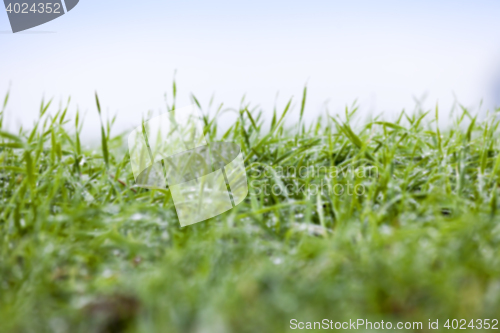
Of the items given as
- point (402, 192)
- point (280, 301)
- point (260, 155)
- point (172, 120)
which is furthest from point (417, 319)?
point (172, 120)

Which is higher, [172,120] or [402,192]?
[172,120]

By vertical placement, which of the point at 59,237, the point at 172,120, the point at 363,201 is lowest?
the point at 363,201

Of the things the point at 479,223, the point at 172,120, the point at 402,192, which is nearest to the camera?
the point at 479,223

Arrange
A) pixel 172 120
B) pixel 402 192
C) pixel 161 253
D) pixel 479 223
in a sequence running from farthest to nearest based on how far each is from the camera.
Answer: pixel 172 120 → pixel 402 192 → pixel 161 253 → pixel 479 223

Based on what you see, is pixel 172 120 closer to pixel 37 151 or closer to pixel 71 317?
pixel 37 151

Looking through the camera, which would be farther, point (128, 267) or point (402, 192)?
point (402, 192)

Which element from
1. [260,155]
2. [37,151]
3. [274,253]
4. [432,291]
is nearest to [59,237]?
[37,151]
